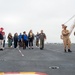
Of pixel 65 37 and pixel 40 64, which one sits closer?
pixel 40 64

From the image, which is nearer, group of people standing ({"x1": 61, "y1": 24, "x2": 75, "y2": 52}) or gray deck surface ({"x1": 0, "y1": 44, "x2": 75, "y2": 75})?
gray deck surface ({"x1": 0, "y1": 44, "x2": 75, "y2": 75})

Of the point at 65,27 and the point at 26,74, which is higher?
the point at 65,27

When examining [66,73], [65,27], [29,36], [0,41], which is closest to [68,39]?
[65,27]

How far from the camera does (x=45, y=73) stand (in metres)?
10.1

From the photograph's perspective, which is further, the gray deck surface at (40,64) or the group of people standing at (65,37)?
the group of people standing at (65,37)

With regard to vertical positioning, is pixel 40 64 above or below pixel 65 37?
below

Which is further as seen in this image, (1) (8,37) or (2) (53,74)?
(1) (8,37)

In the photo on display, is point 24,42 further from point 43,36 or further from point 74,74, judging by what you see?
point 74,74

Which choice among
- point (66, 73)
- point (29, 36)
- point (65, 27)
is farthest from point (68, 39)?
point (66, 73)

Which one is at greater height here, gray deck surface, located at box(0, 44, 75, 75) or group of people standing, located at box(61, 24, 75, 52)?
group of people standing, located at box(61, 24, 75, 52)

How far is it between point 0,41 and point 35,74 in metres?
19.3

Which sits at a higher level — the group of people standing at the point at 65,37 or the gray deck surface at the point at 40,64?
the group of people standing at the point at 65,37

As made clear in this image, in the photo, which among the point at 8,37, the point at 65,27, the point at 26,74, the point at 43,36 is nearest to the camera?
the point at 26,74

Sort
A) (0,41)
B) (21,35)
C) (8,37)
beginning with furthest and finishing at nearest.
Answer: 1. (8,37)
2. (21,35)
3. (0,41)
